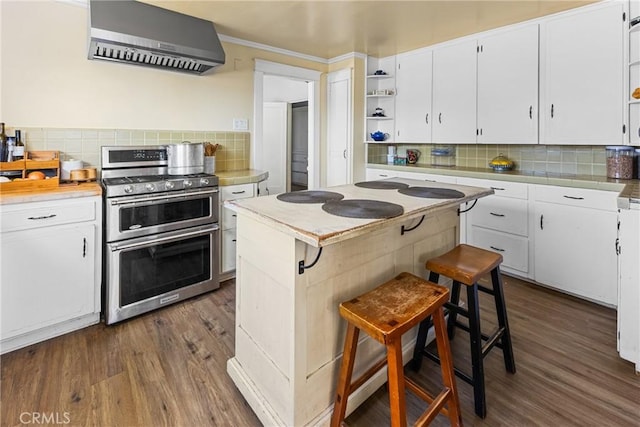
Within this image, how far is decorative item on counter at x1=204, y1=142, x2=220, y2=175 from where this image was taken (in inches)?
124

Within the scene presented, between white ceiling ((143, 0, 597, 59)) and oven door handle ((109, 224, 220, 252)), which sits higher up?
white ceiling ((143, 0, 597, 59))

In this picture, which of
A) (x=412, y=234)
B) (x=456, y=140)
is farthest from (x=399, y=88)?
(x=412, y=234)

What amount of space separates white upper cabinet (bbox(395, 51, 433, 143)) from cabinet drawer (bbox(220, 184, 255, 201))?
218cm

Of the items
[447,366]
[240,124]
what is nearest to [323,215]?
[447,366]

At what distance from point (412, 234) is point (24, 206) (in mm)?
2224

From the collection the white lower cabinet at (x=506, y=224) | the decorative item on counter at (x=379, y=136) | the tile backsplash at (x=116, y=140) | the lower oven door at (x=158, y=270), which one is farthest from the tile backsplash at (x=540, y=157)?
the lower oven door at (x=158, y=270)

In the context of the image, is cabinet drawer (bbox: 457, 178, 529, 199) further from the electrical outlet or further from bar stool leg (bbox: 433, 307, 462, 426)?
the electrical outlet

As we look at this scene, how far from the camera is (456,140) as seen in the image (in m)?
3.81

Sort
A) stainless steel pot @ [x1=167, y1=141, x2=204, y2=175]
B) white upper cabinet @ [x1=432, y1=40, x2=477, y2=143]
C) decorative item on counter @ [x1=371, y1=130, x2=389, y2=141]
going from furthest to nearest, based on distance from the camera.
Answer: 1. decorative item on counter @ [x1=371, y1=130, x2=389, y2=141]
2. white upper cabinet @ [x1=432, y1=40, x2=477, y2=143]
3. stainless steel pot @ [x1=167, y1=141, x2=204, y2=175]

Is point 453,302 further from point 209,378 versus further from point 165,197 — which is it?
point 165,197

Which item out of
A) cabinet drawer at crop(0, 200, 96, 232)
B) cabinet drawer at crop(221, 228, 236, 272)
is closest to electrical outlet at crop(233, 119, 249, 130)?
cabinet drawer at crop(221, 228, 236, 272)

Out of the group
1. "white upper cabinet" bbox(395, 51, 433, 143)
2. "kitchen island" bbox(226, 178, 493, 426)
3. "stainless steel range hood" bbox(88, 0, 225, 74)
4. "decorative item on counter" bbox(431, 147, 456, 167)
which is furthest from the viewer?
"decorative item on counter" bbox(431, 147, 456, 167)

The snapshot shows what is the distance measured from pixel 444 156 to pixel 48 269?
13.0 ft

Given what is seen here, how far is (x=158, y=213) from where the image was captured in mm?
2510
